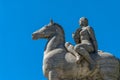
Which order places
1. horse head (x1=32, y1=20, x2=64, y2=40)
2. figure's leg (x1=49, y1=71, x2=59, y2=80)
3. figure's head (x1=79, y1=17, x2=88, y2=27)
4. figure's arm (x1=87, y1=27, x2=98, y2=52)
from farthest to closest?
figure's head (x1=79, y1=17, x2=88, y2=27)
horse head (x1=32, y1=20, x2=64, y2=40)
figure's arm (x1=87, y1=27, x2=98, y2=52)
figure's leg (x1=49, y1=71, x2=59, y2=80)

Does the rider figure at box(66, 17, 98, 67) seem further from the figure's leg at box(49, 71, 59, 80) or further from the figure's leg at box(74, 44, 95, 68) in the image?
the figure's leg at box(49, 71, 59, 80)

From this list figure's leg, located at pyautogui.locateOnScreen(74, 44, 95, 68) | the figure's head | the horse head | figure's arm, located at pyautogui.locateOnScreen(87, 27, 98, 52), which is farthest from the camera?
the figure's head

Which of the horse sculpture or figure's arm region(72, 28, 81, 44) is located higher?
figure's arm region(72, 28, 81, 44)

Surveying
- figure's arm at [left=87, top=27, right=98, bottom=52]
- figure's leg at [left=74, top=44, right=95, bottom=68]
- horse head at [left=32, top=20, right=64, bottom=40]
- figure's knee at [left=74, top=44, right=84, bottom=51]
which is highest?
horse head at [left=32, top=20, right=64, bottom=40]

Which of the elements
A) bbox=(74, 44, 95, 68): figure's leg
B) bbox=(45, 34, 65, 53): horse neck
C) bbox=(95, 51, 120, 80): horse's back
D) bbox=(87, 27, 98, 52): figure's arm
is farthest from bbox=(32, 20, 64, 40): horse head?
bbox=(95, 51, 120, 80): horse's back

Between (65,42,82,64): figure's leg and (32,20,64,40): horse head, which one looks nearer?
(65,42,82,64): figure's leg

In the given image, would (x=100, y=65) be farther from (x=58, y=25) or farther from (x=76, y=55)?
(x=58, y=25)

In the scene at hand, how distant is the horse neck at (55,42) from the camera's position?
1512cm

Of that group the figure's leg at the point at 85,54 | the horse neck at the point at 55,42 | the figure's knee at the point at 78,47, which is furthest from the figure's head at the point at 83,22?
the figure's leg at the point at 85,54

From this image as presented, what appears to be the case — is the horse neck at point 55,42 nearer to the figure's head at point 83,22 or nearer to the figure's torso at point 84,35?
the figure's torso at point 84,35

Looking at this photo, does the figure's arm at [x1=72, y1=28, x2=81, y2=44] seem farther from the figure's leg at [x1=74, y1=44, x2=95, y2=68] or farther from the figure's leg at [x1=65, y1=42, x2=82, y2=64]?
the figure's leg at [x1=74, y1=44, x2=95, y2=68]

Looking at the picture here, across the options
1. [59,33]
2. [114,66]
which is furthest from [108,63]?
[59,33]

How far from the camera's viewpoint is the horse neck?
595 inches

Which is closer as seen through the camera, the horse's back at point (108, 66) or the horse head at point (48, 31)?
the horse's back at point (108, 66)
